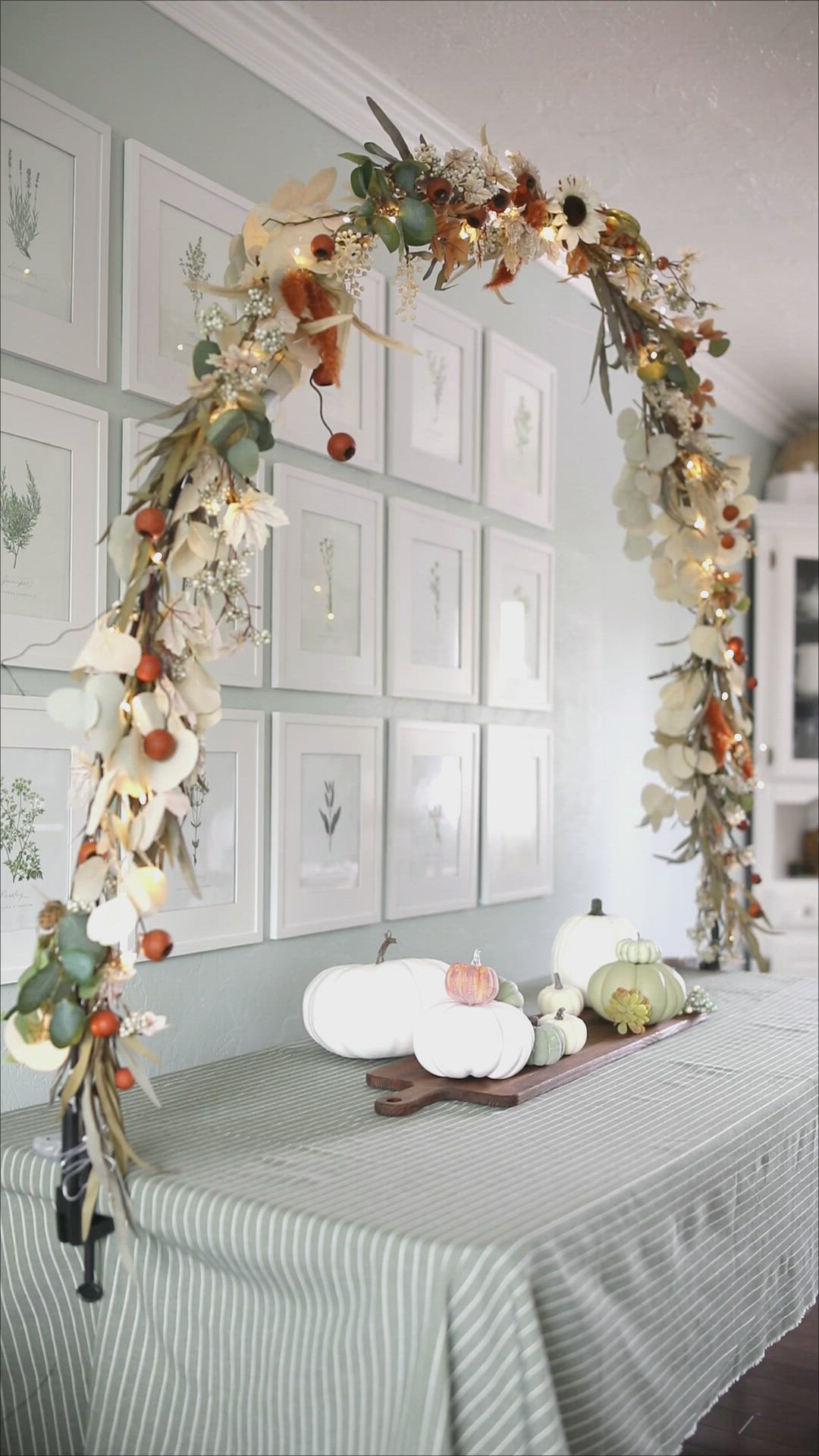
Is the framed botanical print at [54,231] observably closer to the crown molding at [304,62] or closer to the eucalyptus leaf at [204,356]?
the crown molding at [304,62]

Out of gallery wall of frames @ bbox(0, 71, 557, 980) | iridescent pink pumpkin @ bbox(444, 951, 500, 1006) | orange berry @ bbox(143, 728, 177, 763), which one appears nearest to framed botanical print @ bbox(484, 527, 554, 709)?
gallery wall of frames @ bbox(0, 71, 557, 980)

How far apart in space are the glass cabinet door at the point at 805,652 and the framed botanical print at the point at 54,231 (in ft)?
11.3

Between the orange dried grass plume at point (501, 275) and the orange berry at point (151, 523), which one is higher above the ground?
the orange dried grass plume at point (501, 275)

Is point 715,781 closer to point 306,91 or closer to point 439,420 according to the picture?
point 439,420

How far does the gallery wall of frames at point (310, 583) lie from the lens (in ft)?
5.85

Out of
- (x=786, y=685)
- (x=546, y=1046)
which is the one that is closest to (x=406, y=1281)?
(x=546, y=1046)

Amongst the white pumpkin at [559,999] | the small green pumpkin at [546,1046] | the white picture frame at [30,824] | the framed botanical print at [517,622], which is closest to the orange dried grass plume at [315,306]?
the white picture frame at [30,824]

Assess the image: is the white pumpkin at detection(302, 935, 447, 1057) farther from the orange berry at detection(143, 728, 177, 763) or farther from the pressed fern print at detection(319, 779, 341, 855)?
the orange berry at detection(143, 728, 177, 763)

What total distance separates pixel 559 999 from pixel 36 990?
40.7 inches

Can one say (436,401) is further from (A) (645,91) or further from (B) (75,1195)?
(B) (75,1195)

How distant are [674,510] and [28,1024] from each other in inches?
64.7

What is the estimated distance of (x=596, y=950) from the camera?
229 cm

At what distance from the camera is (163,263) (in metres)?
2.01

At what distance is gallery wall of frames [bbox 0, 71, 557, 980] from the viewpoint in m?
1.78
